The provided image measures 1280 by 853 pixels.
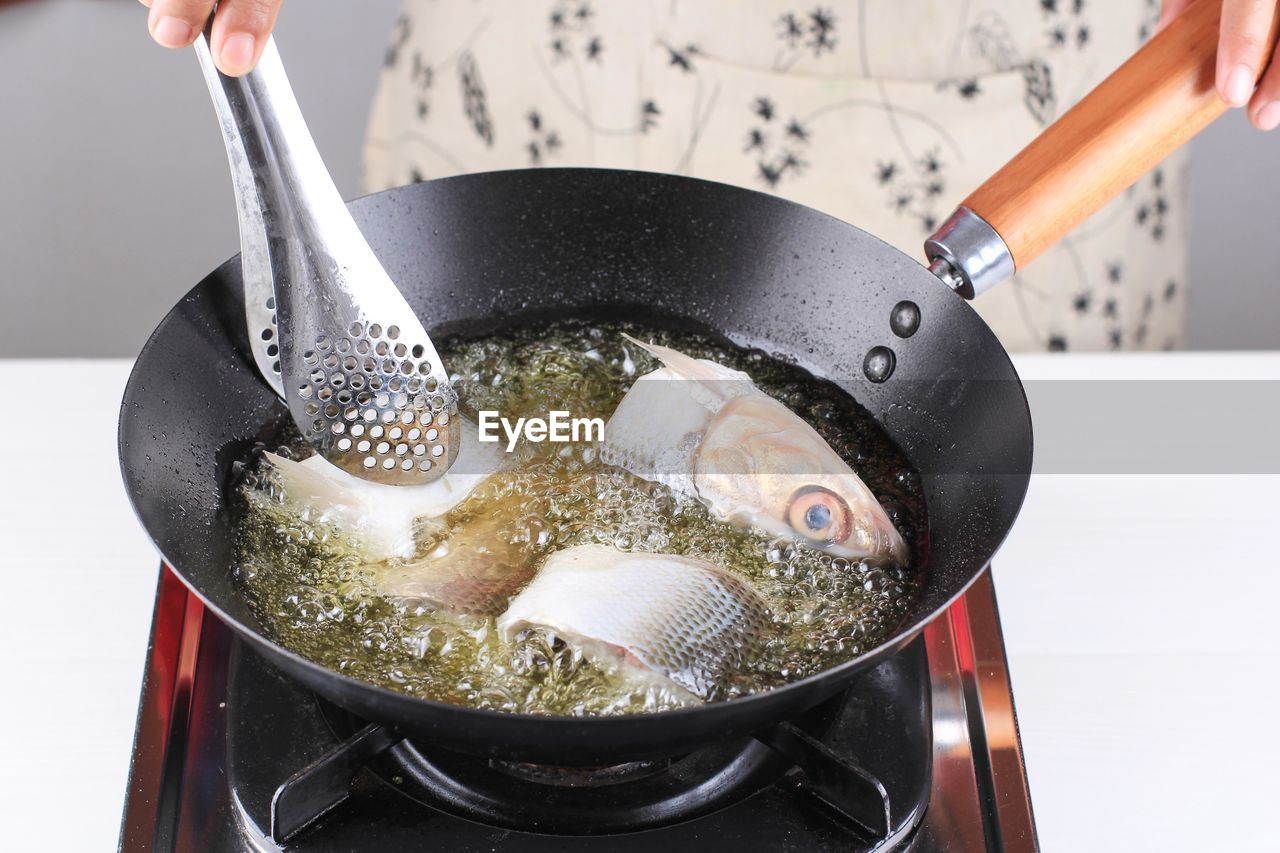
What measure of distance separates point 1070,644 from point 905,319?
0.88ft

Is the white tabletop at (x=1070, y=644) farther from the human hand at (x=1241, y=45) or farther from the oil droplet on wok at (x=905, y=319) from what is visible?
the human hand at (x=1241, y=45)

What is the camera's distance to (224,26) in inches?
24.8

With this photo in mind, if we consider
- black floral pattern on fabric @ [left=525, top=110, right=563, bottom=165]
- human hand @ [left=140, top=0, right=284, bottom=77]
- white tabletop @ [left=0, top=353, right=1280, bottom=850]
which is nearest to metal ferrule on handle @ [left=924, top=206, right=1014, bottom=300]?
white tabletop @ [left=0, top=353, right=1280, bottom=850]

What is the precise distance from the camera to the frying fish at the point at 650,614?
2.23 ft

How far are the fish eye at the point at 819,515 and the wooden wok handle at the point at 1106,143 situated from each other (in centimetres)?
20

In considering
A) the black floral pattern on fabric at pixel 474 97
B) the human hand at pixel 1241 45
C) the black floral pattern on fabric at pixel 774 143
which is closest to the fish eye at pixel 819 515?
the human hand at pixel 1241 45

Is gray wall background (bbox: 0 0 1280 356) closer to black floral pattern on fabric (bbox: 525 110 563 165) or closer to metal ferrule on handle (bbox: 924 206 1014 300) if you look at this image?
black floral pattern on fabric (bbox: 525 110 563 165)

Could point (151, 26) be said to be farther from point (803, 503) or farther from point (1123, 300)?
point (1123, 300)

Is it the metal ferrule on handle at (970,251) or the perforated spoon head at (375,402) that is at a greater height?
the metal ferrule on handle at (970,251)

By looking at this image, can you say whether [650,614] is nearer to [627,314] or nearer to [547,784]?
[547,784]

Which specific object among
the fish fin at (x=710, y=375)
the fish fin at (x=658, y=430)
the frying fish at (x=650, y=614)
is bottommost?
the frying fish at (x=650, y=614)

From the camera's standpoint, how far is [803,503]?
0.81 m

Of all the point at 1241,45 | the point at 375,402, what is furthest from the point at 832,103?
the point at 375,402

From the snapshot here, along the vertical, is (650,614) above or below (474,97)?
below
